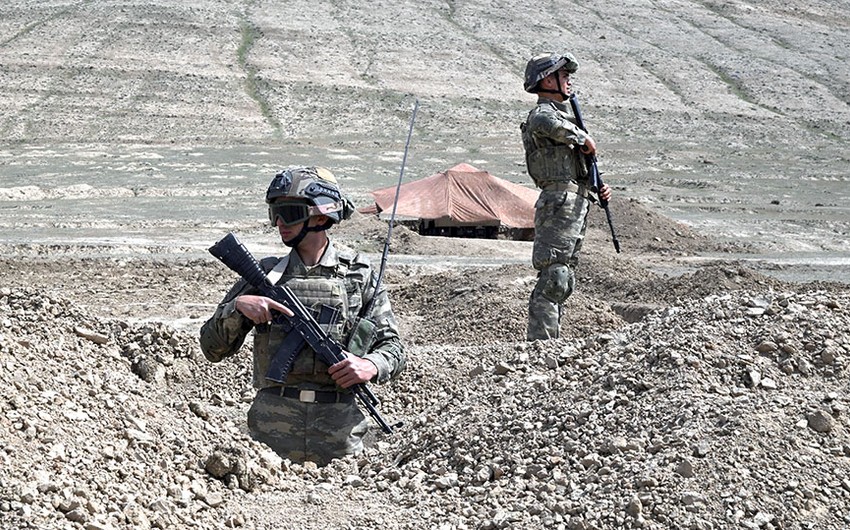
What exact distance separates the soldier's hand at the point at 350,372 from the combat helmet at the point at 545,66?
343cm

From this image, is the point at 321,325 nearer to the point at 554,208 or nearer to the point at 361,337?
the point at 361,337

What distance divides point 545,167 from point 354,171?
15.6 metres

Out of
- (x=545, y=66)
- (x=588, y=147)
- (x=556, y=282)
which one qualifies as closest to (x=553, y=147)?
(x=588, y=147)

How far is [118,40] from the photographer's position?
3638 centimetres

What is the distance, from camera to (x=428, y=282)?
39.4ft

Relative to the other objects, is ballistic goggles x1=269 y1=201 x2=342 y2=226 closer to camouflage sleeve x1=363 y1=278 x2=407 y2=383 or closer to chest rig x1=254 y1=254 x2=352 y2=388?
chest rig x1=254 y1=254 x2=352 y2=388

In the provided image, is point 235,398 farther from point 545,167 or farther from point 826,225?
point 826,225

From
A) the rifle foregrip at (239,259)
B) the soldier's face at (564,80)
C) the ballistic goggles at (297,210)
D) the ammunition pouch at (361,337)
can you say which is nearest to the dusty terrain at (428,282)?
the ammunition pouch at (361,337)

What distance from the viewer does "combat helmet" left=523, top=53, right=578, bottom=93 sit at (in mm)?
7809

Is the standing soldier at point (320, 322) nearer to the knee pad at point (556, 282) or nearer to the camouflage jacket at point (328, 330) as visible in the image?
the camouflage jacket at point (328, 330)

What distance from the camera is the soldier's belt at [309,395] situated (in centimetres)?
502

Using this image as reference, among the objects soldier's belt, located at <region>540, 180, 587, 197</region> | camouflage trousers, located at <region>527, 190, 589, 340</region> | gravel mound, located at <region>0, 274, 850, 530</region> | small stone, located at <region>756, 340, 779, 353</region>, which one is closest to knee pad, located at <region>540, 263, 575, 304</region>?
camouflage trousers, located at <region>527, 190, 589, 340</region>

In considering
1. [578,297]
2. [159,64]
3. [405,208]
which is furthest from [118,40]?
[578,297]

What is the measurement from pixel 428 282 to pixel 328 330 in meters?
7.11
